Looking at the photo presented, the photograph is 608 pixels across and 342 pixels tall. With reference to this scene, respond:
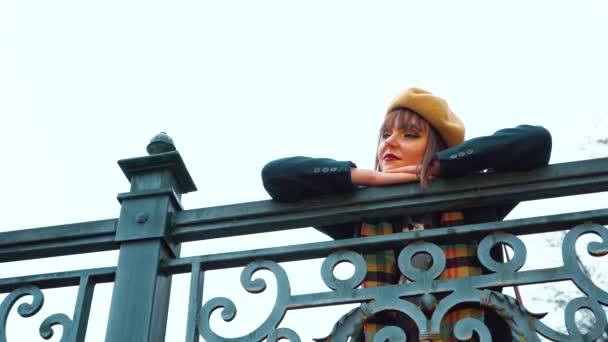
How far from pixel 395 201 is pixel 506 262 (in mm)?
377

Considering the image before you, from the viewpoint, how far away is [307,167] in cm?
247

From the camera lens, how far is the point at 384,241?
2311 millimetres

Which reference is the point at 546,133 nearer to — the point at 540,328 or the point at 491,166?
the point at 491,166

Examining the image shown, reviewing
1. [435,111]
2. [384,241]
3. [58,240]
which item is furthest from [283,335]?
[435,111]

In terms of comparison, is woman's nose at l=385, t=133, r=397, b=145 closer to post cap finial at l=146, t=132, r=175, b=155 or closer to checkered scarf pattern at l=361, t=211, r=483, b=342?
checkered scarf pattern at l=361, t=211, r=483, b=342

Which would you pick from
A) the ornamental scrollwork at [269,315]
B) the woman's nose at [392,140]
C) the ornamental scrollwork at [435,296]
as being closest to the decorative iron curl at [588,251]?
the ornamental scrollwork at [435,296]

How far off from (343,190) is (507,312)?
0.61 m

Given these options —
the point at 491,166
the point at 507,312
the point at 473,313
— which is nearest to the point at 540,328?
the point at 507,312

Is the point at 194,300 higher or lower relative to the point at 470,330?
higher

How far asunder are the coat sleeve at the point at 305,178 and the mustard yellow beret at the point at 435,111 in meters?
0.62

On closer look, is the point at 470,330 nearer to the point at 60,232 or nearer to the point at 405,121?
the point at 405,121

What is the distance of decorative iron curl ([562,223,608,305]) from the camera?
6.86ft

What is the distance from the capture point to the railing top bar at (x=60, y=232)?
2.60m

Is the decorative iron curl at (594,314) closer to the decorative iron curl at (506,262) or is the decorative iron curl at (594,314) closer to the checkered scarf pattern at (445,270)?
the decorative iron curl at (506,262)
